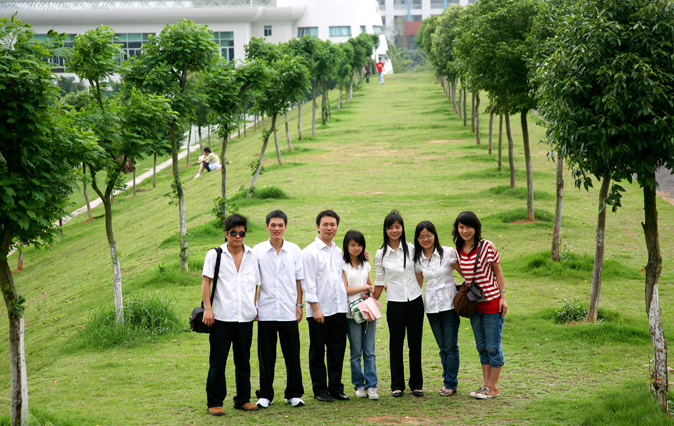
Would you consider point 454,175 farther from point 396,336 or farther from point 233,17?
point 233,17

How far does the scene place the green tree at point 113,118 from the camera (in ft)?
31.4

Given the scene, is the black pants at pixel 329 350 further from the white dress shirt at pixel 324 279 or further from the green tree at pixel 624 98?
the green tree at pixel 624 98

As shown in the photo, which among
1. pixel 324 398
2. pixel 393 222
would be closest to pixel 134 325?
pixel 324 398

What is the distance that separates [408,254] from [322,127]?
32.6m

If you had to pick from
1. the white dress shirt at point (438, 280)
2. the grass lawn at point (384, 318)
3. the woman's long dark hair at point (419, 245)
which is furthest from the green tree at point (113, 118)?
the white dress shirt at point (438, 280)

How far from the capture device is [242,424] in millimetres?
6281

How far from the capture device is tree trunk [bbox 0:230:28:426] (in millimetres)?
6465

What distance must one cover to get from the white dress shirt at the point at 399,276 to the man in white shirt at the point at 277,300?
2.73 ft

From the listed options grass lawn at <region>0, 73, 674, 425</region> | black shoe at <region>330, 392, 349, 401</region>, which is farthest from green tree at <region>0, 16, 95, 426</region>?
black shoe at <region>330, 392, 349, 401</region>

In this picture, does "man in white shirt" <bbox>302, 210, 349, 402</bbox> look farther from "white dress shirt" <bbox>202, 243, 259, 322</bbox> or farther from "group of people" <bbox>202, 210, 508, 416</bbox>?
"white dress shirt" <bbox>202, 243, 259, 322</bbox>

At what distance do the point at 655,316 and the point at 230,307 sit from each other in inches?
155

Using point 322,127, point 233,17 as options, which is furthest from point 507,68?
point 233,17

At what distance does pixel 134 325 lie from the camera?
33.4ft

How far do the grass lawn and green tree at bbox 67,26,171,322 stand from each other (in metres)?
1.85
